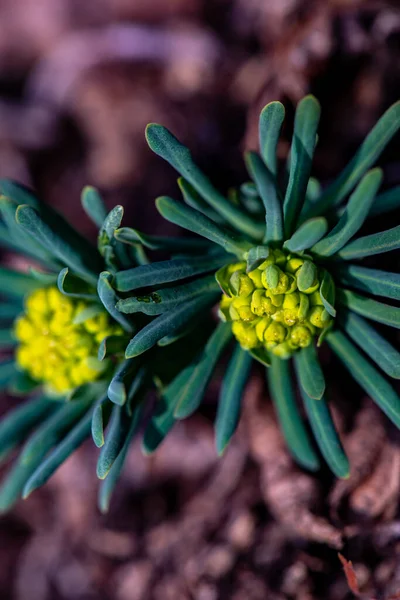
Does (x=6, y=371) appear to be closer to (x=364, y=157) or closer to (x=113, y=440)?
(x=113, y=440)

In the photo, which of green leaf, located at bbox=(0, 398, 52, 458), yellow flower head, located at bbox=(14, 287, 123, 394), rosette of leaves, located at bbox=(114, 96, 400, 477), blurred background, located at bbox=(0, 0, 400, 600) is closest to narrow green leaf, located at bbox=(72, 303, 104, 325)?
yellow flower head, located at bbox=(14, 287, 123, 394)

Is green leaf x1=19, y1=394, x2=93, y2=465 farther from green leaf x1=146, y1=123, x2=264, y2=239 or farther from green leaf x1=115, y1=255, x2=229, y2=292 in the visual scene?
green leaf x1=146, y1=123, x2=264, y2=239

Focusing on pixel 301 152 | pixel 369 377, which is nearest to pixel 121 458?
pixel 369 377

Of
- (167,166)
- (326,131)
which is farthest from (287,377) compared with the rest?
(167,166)

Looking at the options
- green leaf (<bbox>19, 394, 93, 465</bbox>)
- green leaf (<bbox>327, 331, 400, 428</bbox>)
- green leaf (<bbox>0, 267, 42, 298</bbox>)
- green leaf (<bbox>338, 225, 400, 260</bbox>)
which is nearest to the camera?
green leaf (<bbox>338, 225, 400, 260</bbox>)

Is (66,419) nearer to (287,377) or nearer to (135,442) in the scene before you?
(287,377)
